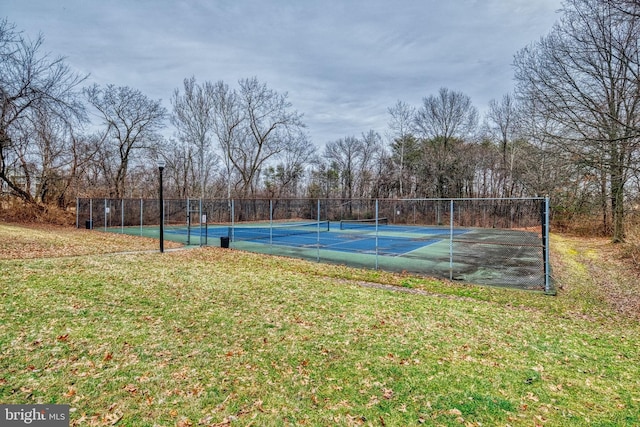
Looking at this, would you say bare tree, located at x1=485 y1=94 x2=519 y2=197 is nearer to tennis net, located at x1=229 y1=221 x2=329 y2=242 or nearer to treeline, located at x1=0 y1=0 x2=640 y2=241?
treeline, located at x1=0 y1=0 x2=640 y2=241

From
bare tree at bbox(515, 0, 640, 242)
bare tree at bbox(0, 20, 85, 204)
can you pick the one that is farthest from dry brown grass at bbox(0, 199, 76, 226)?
bare tree at bbox(515, 0, 640, 242)

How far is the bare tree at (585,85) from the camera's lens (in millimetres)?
11953

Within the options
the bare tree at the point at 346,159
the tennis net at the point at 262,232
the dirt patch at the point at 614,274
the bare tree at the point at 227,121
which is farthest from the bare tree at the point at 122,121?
the dirt patch at the point at 614,274

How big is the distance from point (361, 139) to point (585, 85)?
2831 centimetres

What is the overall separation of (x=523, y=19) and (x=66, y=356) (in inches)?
655

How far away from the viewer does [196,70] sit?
31297mm

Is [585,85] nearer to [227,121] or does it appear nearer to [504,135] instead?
[504,135]

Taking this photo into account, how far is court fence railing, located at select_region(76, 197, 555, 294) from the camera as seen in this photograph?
10.5m

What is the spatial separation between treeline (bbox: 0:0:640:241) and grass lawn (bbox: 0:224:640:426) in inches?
279

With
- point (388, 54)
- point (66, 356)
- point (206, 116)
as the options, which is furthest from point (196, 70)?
point (66, 356)

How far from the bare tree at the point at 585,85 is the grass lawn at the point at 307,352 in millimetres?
7429

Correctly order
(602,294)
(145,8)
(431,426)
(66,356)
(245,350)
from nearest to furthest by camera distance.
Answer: (431,426)
(66,356)
(245,350)
(602,294)
(145,8)

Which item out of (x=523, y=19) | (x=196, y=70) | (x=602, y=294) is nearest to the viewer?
(x=602, y=294)

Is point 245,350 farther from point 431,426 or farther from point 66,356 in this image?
point 431,426
